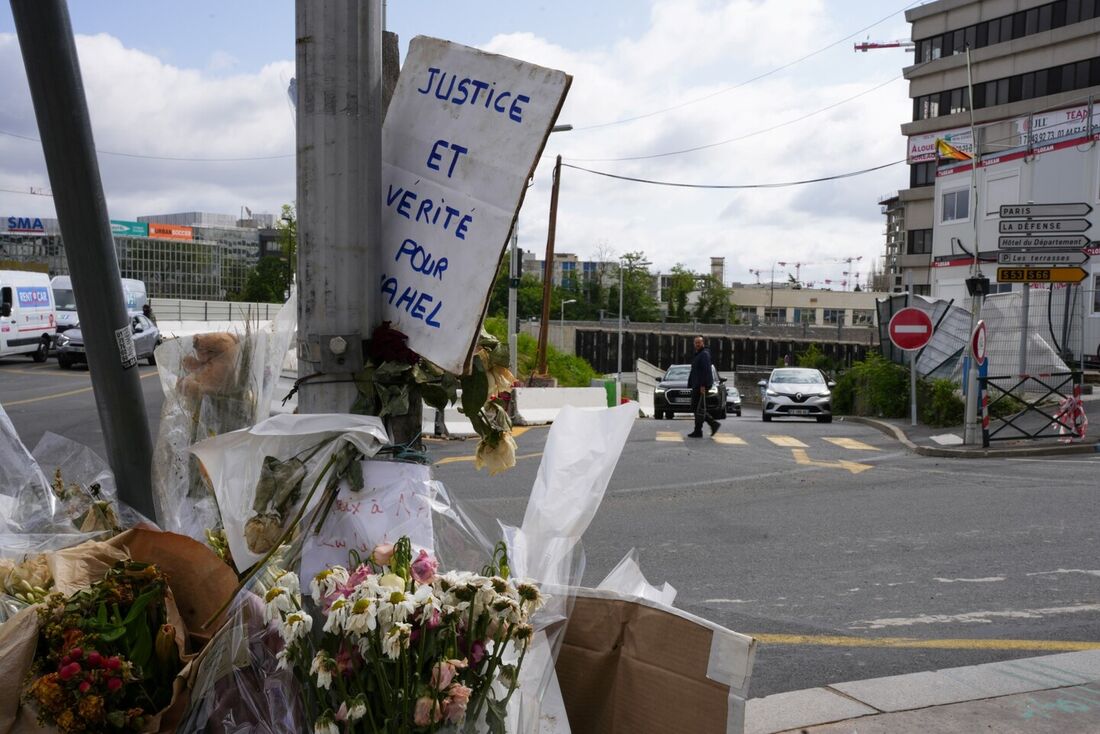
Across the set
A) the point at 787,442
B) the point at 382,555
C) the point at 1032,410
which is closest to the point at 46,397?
the point at 787,442

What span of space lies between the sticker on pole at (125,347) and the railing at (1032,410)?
565 inches

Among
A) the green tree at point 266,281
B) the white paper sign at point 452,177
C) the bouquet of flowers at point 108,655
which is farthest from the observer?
the green tree at point 266,281

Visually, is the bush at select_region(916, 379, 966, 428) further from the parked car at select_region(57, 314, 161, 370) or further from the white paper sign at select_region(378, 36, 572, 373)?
the parked car at select_region(57, 314, 161, 370)

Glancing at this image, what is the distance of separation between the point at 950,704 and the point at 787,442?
12.7 meters

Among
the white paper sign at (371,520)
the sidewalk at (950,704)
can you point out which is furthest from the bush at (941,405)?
the white paper sign at (371,520)

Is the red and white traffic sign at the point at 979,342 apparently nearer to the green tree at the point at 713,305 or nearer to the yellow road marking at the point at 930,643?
the yellow road marking at the point at 930,643

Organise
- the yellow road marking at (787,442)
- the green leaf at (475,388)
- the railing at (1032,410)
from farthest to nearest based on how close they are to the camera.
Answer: the yellow road marking at (787,442), the railing at (1032,410), the green leaf at (475,388)

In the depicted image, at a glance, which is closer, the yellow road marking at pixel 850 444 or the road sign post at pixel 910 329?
the yellow road marking at pixel 850 444

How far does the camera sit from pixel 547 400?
76.9 ft

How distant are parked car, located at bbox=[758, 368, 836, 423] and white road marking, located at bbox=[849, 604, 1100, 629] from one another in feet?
Result: 60.7

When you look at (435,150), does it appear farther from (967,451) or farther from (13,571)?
(967,451)

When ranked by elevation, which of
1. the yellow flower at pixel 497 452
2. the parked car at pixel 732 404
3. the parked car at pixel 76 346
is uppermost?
the yellow flower at pixel 497 452

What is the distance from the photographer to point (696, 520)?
9273 millimetres

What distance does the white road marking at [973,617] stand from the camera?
5.90m
